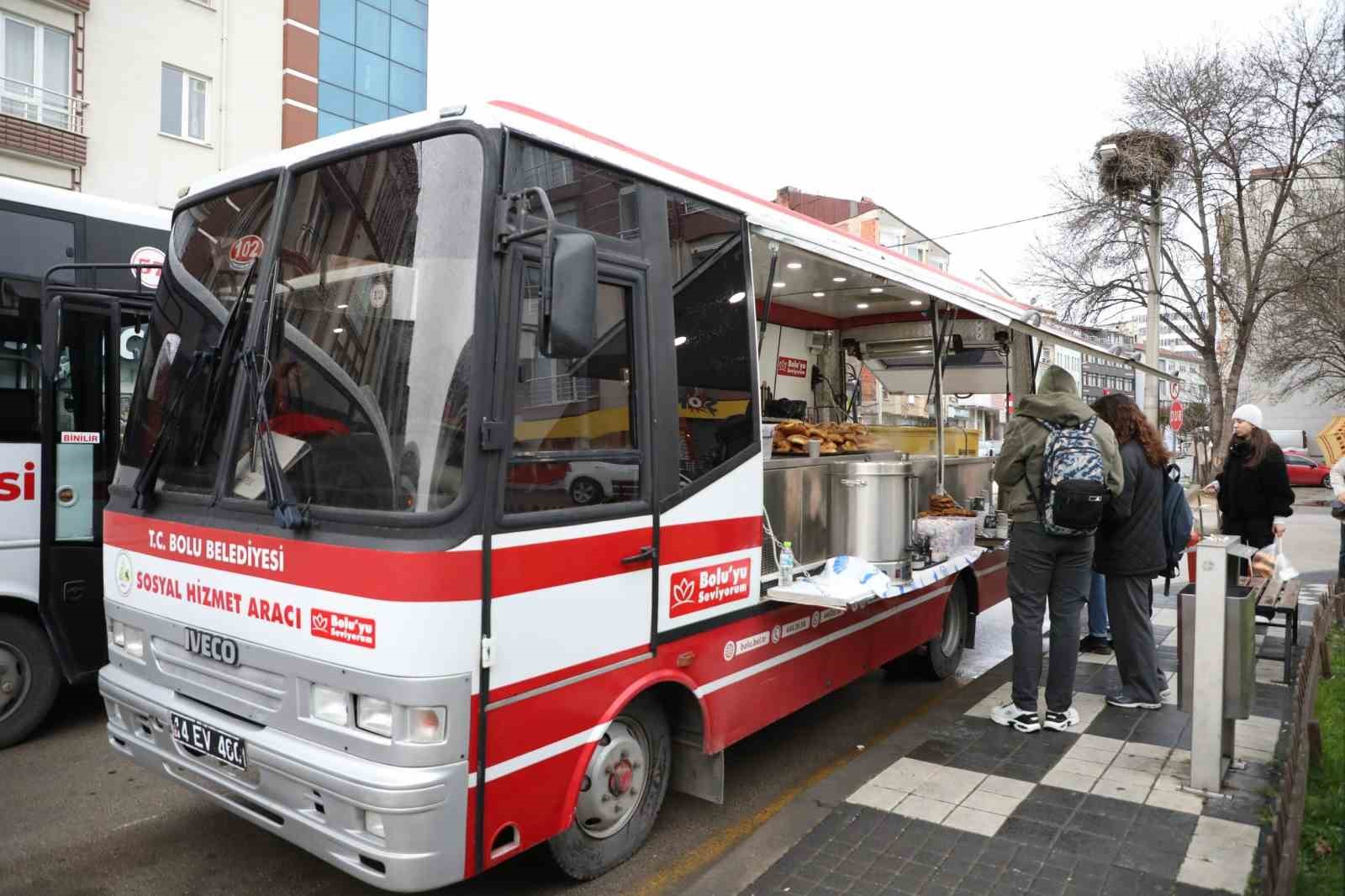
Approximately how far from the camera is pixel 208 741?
3.38 m

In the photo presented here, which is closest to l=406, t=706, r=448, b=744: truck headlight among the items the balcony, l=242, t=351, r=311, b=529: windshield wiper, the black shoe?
l=242, t=351, r=311, b=529: windshield wiper

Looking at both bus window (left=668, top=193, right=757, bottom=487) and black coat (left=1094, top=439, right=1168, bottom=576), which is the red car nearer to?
black coat (left=1094, top=439, right=1168, bottom=576)

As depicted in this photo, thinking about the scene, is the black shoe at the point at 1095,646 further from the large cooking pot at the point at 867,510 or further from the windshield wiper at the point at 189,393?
the windshield wiper at the point at 189,393

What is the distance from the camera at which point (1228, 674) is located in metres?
4.57

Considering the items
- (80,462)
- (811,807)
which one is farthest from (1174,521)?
(80,462)

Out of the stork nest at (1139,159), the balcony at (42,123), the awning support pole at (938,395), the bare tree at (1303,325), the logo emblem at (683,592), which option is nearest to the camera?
the logo emblem at (683,592)

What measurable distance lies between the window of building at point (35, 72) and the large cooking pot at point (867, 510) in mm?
17855

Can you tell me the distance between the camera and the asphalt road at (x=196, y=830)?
3.76 meters

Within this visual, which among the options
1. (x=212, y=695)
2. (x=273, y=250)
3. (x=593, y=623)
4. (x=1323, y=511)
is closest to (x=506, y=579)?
(x=593, y=623)

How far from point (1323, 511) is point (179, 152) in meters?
30.6

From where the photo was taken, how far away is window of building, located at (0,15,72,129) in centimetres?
1664


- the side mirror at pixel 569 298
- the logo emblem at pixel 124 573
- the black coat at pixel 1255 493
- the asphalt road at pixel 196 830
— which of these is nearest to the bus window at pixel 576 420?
the side mirror at pixel 569 298

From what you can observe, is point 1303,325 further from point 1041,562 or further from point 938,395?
point 1041,562

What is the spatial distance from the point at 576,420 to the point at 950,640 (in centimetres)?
487
